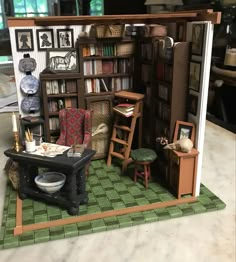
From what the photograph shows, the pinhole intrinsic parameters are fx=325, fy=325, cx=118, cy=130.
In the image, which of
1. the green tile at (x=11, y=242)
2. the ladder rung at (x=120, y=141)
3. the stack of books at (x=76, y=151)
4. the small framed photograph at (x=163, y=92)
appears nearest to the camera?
the green tile at (x=11, y=242)

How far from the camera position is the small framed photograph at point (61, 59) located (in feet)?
12.5

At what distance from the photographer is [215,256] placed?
2.56m

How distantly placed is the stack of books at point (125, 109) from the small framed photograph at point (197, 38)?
3.37 ft

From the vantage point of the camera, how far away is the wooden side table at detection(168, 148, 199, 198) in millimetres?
3195

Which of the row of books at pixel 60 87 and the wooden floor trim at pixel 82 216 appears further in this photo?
the row of books at pixel 60 87

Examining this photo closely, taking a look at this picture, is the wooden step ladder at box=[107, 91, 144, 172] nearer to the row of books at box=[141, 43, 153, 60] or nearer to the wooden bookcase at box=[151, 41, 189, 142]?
the wooden bookcase at box=[151, 41, 189, 142]

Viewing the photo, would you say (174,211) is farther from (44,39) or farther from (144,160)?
(44,39)

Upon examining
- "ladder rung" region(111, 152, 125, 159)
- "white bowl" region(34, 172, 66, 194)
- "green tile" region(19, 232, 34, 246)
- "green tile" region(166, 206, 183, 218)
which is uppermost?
"white bowl" region(34, 172, 66, 194)

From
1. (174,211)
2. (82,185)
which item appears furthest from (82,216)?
(174,211)

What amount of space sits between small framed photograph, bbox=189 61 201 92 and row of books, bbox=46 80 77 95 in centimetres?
142

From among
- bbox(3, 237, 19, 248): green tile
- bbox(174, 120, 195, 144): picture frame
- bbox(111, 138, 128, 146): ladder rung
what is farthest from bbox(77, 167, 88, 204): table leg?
bbox(174, 120, 195, 144): picture frame

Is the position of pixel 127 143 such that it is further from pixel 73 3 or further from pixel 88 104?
pixel 73 3

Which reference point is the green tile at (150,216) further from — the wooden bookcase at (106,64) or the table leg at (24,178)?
the wooden bookcase at (106,64)

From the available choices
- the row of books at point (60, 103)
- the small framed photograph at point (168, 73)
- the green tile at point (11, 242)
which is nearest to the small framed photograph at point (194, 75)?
the small framed photograph at point (168, 73)
